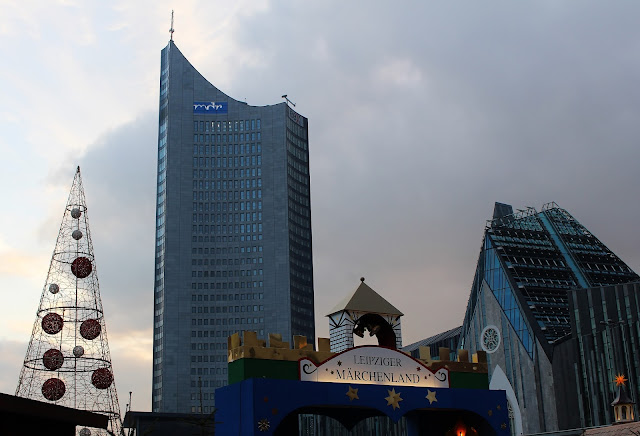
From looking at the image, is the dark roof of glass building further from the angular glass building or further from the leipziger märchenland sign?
the leipziger märchenland sign

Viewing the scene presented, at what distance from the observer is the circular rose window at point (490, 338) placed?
82.6m

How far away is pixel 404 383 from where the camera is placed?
3022 centimetres

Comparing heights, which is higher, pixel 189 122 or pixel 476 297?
pixel 189 122

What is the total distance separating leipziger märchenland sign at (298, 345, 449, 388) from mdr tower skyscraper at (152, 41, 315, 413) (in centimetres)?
12935

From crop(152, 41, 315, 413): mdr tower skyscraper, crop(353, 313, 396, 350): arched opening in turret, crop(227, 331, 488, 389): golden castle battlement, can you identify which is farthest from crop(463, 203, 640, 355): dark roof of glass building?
crop(152, 41, 315, 413): mdr tower skyscraper

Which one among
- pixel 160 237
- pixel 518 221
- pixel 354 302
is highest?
pixel 160 237

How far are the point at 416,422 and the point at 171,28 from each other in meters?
179

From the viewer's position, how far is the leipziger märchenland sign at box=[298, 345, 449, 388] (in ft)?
93.9

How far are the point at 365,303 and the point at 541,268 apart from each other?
5875 centimetres

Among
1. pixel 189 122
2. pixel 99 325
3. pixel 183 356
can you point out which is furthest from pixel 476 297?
pixel 189 122

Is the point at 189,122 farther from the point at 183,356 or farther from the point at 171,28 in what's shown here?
the point at 183,356

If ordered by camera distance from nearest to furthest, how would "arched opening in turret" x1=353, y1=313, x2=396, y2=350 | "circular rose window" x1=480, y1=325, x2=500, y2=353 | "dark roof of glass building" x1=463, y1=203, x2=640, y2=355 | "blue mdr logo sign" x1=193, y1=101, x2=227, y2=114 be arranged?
"arched opening in turret" x1=353, y1=313, x2=396, y2=350
"dark roof of glass building" x1=463, y1=203, x2=640, y2=355
"circular rose window" x1=480, y1=325, x2=500, y2=353
"blue mdr logo sign" x1=193, y1=101, x2=227, y2=114

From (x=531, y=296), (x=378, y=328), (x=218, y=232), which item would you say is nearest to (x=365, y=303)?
(x=378, y=328)

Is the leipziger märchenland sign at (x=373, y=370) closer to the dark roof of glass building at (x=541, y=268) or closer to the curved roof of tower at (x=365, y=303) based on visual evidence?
the curved roof of tower at (x=365, y=303)
